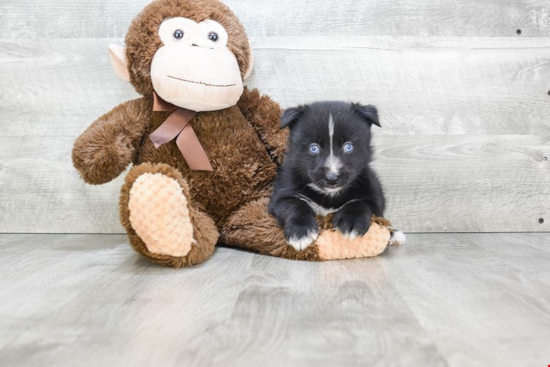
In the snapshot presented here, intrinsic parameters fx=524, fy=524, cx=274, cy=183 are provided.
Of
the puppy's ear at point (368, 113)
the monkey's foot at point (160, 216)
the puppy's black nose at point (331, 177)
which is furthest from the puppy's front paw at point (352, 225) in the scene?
the monkey's foot at point (160, 216)

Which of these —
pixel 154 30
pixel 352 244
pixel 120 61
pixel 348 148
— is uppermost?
pixel 154 30

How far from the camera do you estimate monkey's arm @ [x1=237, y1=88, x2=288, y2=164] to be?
6.33 feet

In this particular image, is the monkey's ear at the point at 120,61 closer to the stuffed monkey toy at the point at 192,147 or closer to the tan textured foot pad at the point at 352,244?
the stuffed monkey toy at the point at 192,147

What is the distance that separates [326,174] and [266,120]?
43cm

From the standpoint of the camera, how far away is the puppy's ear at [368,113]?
1703 mm

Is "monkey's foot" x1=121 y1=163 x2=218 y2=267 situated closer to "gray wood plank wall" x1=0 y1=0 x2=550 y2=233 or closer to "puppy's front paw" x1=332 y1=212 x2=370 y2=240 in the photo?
"puppy's front paw" x1=332 y1=212 x2=370 y2=240

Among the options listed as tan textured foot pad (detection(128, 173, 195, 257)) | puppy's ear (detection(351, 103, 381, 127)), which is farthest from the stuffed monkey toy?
puppy's ear (detection(351, 103, 381, 127))

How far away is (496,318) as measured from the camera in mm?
1116

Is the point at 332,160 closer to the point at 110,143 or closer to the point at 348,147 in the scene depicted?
the point at 348,147

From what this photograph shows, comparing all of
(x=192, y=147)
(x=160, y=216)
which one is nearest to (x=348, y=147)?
(x=192, y=147)

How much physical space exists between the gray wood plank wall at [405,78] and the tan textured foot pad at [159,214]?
2.40 ft

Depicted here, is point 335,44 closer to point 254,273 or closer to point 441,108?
point 441,108

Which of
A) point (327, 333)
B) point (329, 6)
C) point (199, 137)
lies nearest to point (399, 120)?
point (329, 6)

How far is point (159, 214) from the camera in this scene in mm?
1512
